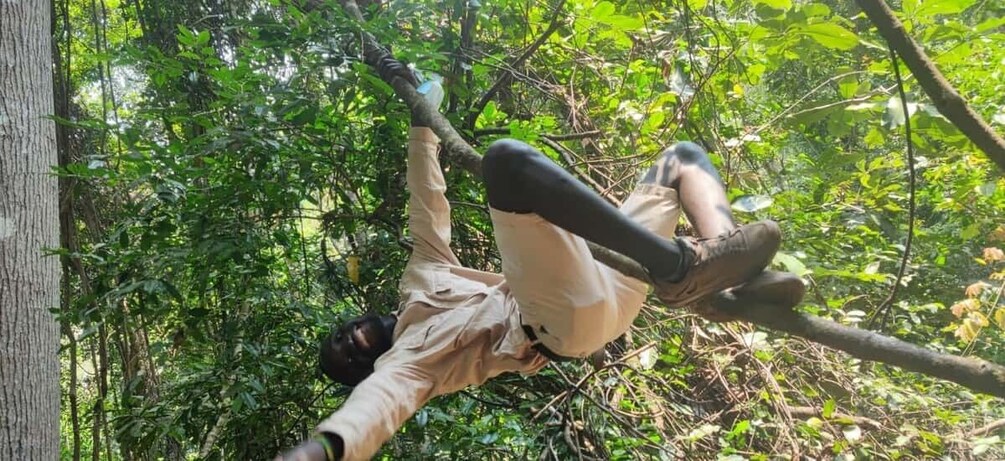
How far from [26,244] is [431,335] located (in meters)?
2.16

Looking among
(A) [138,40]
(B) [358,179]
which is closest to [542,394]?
(B) [358,179]

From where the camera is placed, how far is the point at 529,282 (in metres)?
1.54

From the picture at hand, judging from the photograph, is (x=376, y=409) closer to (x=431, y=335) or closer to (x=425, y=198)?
(x=431, y=335)

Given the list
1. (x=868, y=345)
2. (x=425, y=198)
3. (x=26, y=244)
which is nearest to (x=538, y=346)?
(x=425, y=198)

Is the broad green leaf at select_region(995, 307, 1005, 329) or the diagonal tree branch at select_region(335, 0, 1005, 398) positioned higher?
the diagonal tree branch at select_region(335, 0, 1005, 398)

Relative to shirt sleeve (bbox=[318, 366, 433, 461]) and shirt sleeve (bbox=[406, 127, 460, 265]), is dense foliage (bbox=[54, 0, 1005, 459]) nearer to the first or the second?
shirt sleeve (bbox=[406, 127, 460, 265])

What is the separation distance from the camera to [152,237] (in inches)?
93.8

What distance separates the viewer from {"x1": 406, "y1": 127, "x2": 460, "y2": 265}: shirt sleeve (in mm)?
2107

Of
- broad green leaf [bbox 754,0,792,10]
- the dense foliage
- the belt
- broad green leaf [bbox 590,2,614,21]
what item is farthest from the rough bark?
broad green leaf [bbox 590,2,614,21]

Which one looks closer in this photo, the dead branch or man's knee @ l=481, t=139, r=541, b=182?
man's knee @ l=481, t=139, r=541, b=182

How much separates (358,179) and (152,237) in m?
0.83

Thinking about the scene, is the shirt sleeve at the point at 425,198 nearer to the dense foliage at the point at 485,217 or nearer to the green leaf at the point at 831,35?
the dense foliage at the point at 485,217

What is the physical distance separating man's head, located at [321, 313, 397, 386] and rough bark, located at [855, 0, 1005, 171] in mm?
1499

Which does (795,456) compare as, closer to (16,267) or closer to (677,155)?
(677,155)
